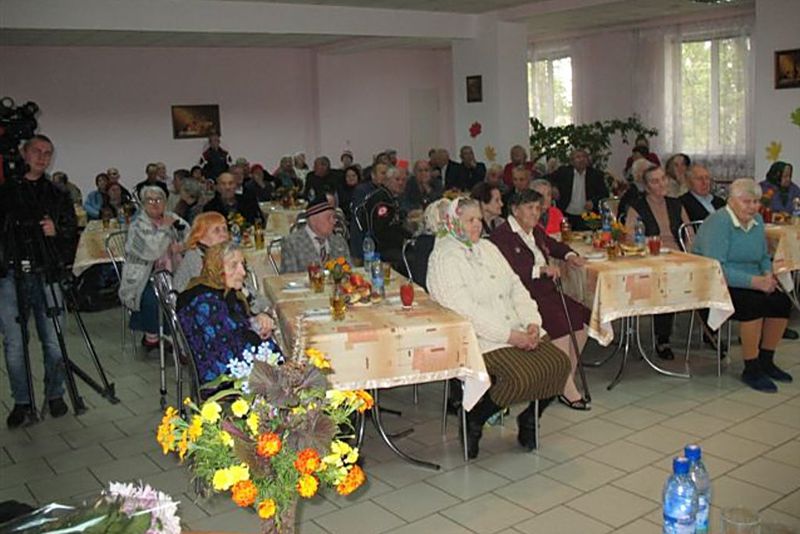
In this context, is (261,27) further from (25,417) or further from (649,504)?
(649,504)

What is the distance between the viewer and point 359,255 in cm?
635

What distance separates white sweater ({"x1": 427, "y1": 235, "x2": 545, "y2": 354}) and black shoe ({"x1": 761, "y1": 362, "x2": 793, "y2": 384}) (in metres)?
1.57

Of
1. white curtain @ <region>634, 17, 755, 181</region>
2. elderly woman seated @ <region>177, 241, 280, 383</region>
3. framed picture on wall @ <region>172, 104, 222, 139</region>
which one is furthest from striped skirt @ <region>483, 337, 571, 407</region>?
framed picture on wall @ <region>172, 104, 222, 139</region>

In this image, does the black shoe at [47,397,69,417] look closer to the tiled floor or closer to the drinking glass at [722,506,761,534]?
the tiled floor

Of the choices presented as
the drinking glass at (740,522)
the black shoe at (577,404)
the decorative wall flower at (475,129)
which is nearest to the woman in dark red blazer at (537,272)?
the black shoe at (577,404)

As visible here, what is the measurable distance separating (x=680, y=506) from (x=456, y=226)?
2268 millimetres

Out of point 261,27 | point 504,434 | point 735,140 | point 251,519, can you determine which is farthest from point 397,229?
point 735,140

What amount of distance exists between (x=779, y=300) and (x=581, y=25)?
8206mm

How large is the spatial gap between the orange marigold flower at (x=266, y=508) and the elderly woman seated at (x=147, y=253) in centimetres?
384

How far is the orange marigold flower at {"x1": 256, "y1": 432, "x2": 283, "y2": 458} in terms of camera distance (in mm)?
1574

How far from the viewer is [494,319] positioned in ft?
12.6

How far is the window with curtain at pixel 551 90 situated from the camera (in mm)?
13641

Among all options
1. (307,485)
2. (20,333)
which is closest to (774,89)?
(20,333)

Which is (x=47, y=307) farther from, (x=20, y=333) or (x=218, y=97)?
(x=218, y=97)
